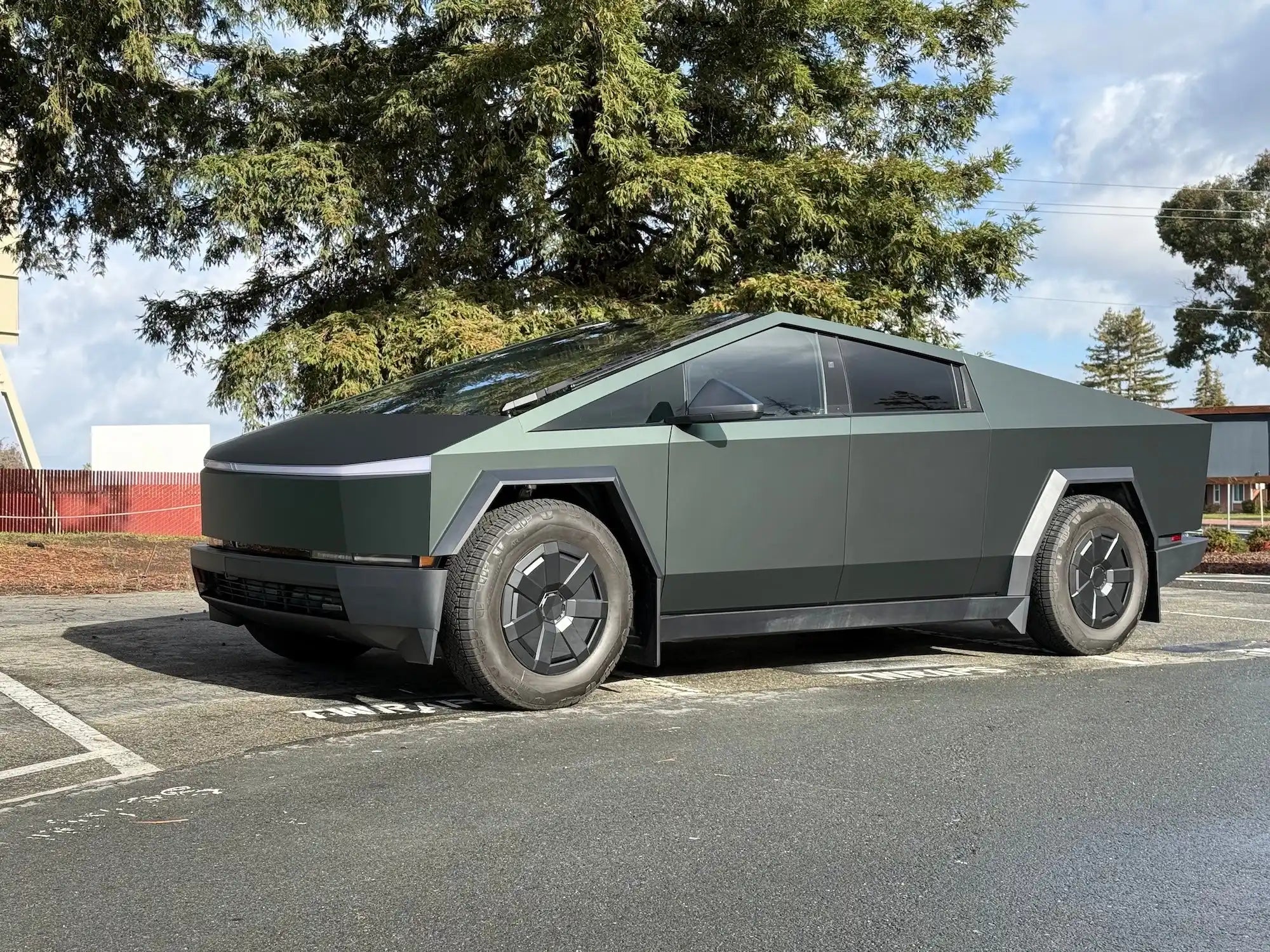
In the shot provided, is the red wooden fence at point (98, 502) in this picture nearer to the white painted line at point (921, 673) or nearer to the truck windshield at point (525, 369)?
the truck windshield at point (525, 369)

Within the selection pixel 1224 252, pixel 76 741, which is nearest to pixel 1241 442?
pixel 1224 252

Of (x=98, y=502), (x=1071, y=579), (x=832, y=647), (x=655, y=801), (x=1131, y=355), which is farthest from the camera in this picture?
(x=1131, y=355)

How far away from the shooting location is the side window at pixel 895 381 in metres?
6.38

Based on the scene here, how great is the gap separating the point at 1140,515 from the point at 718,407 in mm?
2845

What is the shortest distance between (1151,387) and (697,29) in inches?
3678

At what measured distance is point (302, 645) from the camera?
6758mm

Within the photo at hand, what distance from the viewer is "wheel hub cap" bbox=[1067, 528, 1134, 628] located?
6949 mm

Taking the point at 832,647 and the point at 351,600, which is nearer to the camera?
the point at 351,600

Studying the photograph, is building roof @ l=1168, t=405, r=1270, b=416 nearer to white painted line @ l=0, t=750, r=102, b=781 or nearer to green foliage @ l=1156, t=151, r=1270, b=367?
green foliage @ l=1156, t=151, r=1270, b=367

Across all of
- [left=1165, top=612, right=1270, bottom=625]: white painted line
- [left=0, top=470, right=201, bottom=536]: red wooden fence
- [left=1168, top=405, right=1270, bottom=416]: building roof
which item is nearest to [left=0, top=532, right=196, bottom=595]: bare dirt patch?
[left=1165, top=612, right=1270, bottom=625]: white painted line

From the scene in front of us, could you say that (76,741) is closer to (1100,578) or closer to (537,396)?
(537,396)

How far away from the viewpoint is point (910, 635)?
796 cm

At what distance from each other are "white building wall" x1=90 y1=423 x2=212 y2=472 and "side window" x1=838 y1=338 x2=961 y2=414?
3324 cm

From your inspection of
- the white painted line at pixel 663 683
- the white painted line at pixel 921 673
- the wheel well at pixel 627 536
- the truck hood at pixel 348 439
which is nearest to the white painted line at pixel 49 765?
the truck hood at pixel 348 439
